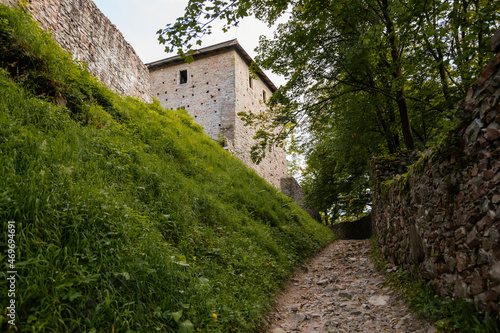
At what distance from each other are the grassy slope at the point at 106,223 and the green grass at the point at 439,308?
6.53ft

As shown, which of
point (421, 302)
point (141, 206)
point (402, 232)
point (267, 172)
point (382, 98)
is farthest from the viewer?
point (267, 172)

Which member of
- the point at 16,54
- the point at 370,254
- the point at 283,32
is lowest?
the point at 370,254

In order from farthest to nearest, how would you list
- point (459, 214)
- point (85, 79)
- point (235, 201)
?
1. point (235, 201)
2. point (85, 79)
3. point (459, 214)

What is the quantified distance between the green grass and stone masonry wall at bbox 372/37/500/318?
97 millimetres

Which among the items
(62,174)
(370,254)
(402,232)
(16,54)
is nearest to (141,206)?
(62,174)

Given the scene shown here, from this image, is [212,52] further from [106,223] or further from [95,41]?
[106,223]

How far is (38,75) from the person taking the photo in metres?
4.73

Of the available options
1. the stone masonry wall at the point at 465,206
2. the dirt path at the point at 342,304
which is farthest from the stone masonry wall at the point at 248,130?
the stone masonry wall at the point at 465,206

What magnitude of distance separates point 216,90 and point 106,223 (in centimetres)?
1580

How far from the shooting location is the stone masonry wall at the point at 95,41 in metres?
7.25

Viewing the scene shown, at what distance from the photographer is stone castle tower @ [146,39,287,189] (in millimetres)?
17188

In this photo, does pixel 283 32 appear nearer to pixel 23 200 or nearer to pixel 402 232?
pixel 402 232

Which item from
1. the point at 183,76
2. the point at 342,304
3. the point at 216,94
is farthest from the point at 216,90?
the point at 342,304

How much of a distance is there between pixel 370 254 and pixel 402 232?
3.06 meters
